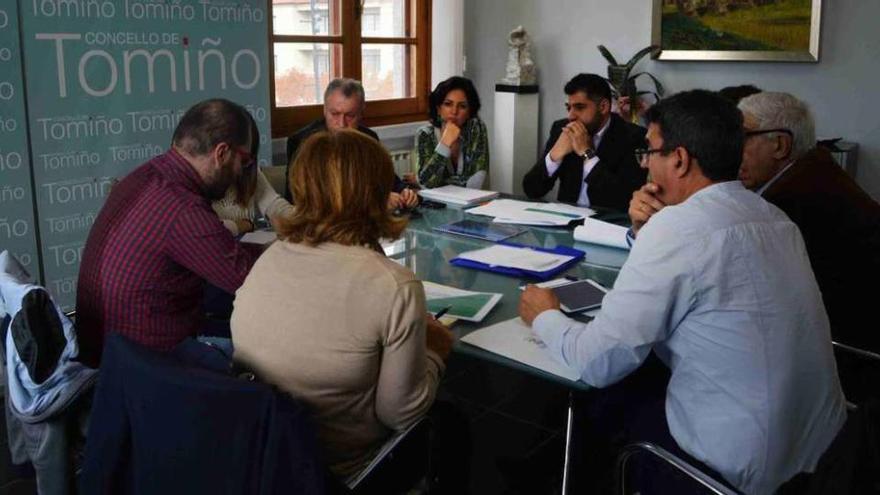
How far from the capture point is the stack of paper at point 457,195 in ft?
10.7

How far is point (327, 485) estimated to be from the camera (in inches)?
59.2

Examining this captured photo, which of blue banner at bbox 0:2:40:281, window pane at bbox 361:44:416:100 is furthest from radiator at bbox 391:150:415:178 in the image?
blue banner at bbox 0:2:40:281

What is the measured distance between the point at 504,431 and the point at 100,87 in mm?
2099

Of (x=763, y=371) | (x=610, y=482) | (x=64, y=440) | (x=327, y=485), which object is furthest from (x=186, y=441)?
(x=610, y=482)

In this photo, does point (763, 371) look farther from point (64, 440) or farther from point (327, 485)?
point (64, 440)

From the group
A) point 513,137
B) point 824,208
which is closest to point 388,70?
point 513,137

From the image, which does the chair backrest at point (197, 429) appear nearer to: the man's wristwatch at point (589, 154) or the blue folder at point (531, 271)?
the blue folder at point (531, 271)

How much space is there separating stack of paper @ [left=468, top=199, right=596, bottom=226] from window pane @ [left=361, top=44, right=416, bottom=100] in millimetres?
2027

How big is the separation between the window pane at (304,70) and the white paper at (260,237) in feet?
6.24

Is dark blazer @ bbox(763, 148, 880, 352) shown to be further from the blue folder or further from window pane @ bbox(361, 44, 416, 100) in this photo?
window pane @ bbox(361, 44, 416, 100)

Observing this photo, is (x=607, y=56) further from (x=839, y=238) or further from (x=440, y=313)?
(x=440, y=313)

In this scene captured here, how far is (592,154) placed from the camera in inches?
134

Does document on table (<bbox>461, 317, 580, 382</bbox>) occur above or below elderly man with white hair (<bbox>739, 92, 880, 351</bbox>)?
below

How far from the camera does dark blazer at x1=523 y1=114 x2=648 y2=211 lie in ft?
10.8
